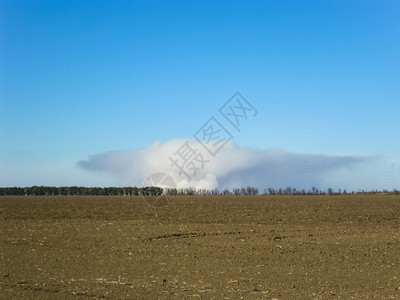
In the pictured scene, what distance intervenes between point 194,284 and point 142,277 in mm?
1534

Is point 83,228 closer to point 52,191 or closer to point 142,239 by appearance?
point 142,239

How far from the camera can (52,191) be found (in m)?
137

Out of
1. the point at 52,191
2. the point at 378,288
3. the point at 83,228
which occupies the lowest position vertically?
the point at 378,288

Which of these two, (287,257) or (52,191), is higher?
(52,191)

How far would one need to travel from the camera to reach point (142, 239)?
19703 millimetres

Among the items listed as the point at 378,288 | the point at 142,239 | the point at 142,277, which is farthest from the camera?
the point at 142,239

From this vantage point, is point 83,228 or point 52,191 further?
point 52,191

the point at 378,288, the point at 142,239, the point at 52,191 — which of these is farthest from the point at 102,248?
the point at 52,191

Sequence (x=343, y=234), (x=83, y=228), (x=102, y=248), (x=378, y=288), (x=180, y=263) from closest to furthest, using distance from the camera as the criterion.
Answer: (x=378, y=288), (x=180, y=263), (x=102, y=248), (x=343, y=234), (x=83, y=228)

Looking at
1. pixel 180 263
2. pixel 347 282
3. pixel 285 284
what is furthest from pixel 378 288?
pixel 180 263

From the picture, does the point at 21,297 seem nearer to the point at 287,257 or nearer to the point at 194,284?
the point at 194,284

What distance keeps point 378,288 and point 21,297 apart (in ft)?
25.1

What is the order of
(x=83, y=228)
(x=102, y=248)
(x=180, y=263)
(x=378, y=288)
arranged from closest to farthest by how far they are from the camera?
(x=378, y=288) < (x=180, y=263) < (x=102, y=248) < (x=83, y=228)

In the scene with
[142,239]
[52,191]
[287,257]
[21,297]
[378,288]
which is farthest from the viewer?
[52,191]
